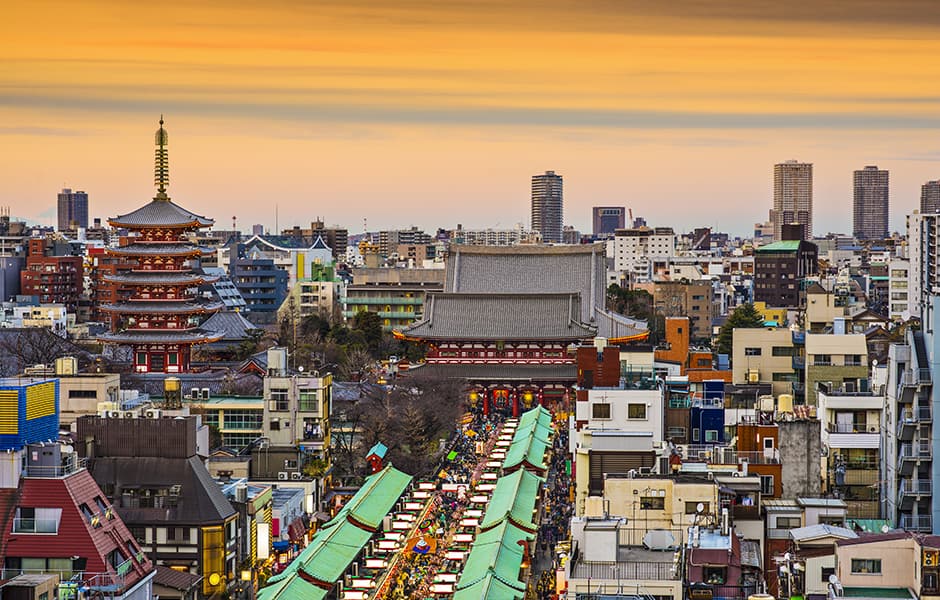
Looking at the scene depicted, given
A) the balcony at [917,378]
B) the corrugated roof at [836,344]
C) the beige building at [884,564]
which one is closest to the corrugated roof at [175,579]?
the beige building at [884,564]

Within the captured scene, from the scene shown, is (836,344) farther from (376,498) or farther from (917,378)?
(917,378)

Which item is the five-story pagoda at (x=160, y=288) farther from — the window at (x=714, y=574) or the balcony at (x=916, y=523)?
the window at (x=714, y=574)

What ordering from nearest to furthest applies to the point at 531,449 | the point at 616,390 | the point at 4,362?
1. the point at 616,390
2. the point at 531,449
3. the point at 4,362

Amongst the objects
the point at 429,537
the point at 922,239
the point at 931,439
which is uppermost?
the point at 922,239

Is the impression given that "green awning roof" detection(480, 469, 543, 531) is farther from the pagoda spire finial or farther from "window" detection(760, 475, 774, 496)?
the pagoda spire finial

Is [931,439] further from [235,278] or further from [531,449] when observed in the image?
[235,278]

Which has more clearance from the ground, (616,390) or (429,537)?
(616,390)

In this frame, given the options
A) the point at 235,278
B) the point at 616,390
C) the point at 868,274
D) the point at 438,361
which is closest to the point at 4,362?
the point at 438,361
